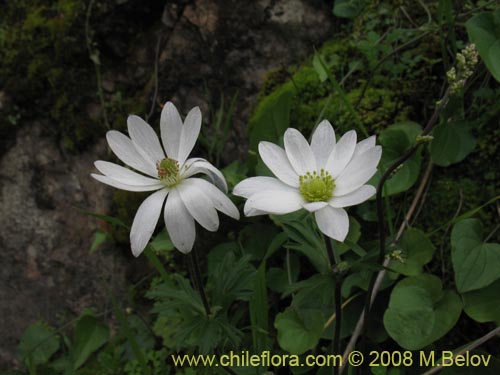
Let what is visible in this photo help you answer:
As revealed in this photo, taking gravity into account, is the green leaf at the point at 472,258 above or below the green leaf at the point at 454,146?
below

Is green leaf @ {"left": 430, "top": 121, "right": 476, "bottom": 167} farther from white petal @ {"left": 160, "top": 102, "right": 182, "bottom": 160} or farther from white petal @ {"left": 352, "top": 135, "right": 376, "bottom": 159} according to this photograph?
white petal @ {"left": 160, "top": 102, "right": 182, "bottom": 160}

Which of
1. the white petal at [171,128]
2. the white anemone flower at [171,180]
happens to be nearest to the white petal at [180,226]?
the white anemone flower at [171,180]

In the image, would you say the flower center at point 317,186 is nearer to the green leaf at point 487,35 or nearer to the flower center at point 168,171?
the flower center at point 168,171

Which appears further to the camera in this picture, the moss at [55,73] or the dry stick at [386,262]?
the moss at [55,73]

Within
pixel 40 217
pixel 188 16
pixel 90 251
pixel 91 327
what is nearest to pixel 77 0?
pixel 188 16

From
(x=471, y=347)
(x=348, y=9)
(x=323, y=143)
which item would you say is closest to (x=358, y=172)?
(x=323, y=143)

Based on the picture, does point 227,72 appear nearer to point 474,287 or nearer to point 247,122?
point 247,122
